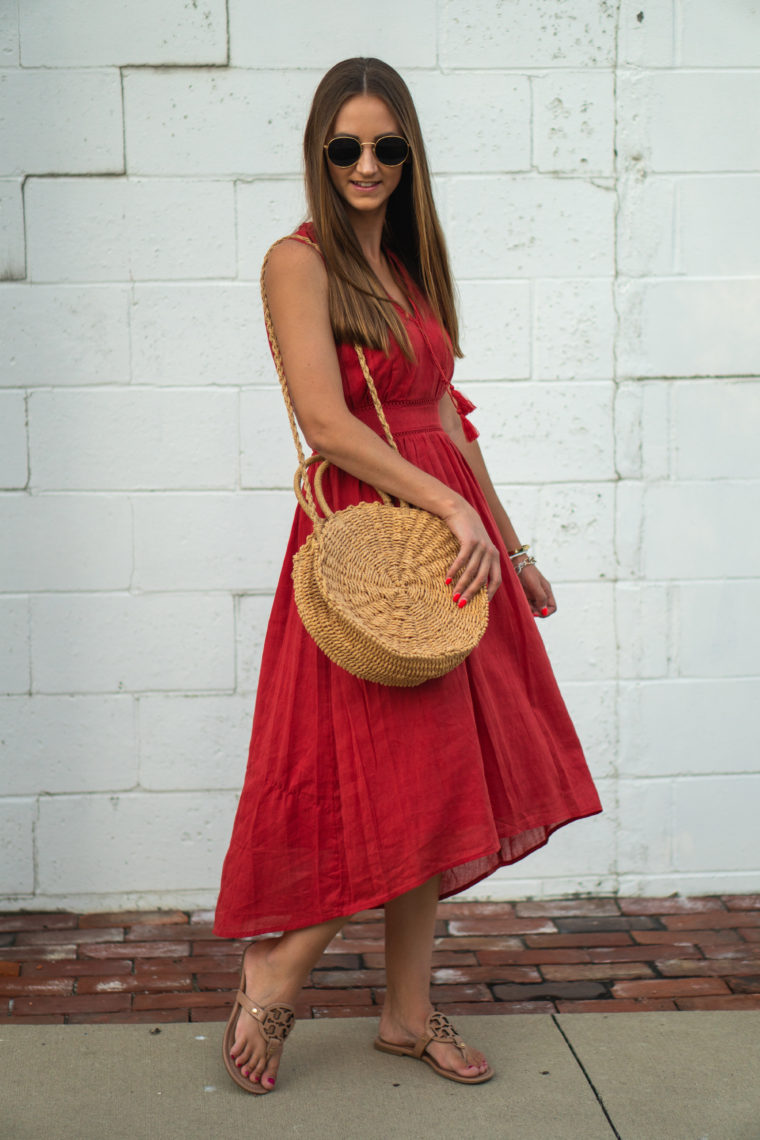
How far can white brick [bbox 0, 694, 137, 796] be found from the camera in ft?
11.0

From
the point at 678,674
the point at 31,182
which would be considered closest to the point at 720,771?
the point at 678,674

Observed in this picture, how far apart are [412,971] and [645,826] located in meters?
1.23

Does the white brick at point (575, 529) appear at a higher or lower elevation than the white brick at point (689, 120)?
lower

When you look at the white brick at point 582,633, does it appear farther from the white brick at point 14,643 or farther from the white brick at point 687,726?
the white brick at point 14,643

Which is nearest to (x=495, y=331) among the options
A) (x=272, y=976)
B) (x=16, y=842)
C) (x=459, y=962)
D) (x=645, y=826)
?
(x=645, y=826)

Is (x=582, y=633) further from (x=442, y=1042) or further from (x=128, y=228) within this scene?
(x=128, y=228)

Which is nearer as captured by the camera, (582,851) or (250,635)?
(250,635)

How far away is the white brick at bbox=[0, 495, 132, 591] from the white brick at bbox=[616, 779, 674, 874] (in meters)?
1.57

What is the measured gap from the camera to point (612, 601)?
11.2 ft

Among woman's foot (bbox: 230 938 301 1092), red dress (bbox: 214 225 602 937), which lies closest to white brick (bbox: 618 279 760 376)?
red dress (bbox: 214 225 602 937)

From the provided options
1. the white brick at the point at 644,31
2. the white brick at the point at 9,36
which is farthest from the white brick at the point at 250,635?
the white brick at the point at 644,31

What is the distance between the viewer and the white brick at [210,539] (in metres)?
3.31

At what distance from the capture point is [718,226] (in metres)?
3.34

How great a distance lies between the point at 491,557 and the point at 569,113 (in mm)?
1654
